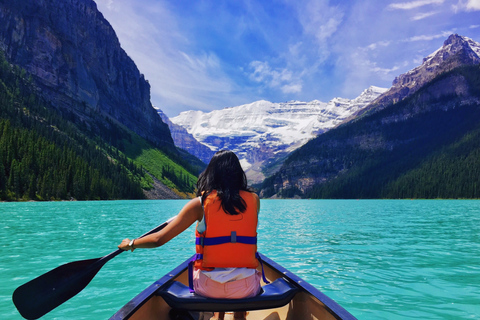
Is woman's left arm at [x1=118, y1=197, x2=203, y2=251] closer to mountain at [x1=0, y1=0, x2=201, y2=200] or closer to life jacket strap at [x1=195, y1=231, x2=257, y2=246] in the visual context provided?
life jacket strap at [x1=195, y1=231, x2=257, y2=246]

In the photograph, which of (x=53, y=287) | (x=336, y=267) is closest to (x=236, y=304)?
(x=53, y=287)

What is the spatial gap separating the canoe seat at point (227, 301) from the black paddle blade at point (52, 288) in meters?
1.67

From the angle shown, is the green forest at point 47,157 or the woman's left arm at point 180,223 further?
the green forest at point 47,157

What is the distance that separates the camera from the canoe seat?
488 centimetres

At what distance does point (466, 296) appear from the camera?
436 inches

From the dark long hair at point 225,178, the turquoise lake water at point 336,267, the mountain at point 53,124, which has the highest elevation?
the mountain at point 53,124

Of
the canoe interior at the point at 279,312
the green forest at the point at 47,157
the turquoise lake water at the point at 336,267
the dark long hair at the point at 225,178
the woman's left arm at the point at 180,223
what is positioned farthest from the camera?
the green forest at the point at 47,157

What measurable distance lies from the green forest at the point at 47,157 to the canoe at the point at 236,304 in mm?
98845

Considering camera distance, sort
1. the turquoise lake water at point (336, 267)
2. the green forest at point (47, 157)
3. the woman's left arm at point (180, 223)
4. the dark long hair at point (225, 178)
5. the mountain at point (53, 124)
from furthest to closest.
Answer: the mountain at point (53, 124)
the green forest at point (47, 157)
the turquoise lake water at point (336, 267)
the dark long hair at point (225, 178)
the woman's left arm at point (180, 223)

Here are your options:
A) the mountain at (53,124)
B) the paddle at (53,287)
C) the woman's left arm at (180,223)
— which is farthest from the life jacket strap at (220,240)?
the mountain at (53,124)

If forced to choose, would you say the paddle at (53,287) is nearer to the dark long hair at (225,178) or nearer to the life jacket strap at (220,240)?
the life jacket strap at (220,240)

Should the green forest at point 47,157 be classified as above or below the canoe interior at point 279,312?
above

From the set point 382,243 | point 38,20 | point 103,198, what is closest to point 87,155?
point 103,198

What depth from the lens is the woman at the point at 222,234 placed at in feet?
16.0
